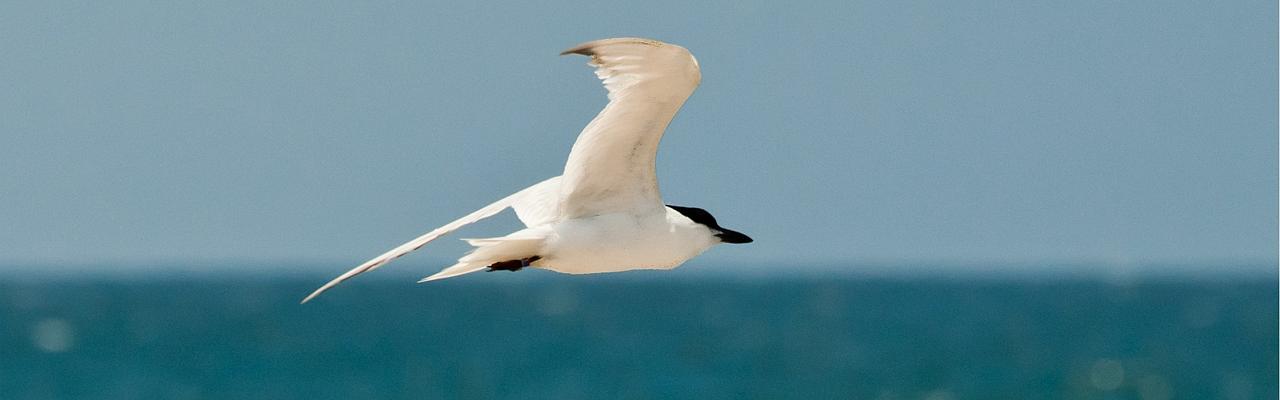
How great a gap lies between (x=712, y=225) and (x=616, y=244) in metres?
0.77

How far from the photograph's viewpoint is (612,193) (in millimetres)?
9172

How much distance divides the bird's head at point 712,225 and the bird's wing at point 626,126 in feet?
1.26

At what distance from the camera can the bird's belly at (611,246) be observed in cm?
905

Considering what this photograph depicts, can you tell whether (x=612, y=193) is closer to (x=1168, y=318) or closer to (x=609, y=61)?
(x=609, y=61)

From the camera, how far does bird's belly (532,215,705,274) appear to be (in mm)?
9047

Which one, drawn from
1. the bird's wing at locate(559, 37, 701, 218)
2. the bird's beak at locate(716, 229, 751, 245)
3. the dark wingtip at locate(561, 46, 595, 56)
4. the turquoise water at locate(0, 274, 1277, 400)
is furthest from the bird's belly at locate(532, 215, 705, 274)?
the turquoise water at locate(0, 274, 1277, 400)

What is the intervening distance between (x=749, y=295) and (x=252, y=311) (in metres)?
35.0

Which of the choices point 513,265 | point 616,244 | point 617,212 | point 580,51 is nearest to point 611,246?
point 616,244

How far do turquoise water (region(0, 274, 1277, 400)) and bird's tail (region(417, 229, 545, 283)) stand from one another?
35.0 meters

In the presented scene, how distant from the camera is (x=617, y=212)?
30.3 feet

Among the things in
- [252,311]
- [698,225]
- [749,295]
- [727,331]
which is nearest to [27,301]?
[252,311]

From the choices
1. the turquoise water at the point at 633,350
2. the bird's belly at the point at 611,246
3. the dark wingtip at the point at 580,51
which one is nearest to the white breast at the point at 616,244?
the bird's belly at the point at 611,246

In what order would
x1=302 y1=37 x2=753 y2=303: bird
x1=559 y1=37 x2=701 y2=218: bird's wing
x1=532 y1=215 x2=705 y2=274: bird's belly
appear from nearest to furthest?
x1=559 y1=37 x2=701 y2=218: bird's wing < x1=302 y1=37 x2=753 y2=303: bird < x1=532 y1=215 x2=705 y2=274: bird's belly

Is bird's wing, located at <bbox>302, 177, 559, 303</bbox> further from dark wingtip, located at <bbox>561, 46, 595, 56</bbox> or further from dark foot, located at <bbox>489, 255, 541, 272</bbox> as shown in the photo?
dark wingtip, located at <bbox>561, 46, 595, 56</bbox>
